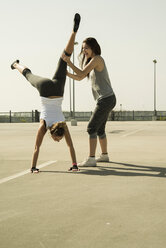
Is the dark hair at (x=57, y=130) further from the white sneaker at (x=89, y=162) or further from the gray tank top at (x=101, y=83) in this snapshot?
the gray tank top at (x=101, y=83)

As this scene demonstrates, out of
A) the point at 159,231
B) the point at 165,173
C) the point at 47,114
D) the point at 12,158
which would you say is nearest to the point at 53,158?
the point at 12,158

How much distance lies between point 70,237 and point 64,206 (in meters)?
1.03

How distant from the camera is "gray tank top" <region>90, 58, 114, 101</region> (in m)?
6.90

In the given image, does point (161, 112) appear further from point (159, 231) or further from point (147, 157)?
point (159, 231)

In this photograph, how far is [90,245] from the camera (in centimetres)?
289

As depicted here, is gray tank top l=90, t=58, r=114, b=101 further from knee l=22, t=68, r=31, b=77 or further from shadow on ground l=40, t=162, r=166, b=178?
shadow on ground l=40, t=162, r=166, b=178

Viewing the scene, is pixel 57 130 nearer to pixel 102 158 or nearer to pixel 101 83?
pixel 101 83

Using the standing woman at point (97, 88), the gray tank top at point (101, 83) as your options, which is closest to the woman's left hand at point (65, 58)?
the standing woman at point (97, 88)

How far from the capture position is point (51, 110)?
20.5 feet

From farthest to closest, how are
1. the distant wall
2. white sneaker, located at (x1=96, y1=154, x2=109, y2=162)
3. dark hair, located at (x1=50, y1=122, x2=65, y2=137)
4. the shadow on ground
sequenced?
1. the distant wall
2. white sneaker, located at (x1=96, y1=154, x2=109, y2=162)
3. the shadow on ground
4. dark hair, located at (x1=50, y1=122, x2=65, y2=137)

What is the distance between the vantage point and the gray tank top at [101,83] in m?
6.90

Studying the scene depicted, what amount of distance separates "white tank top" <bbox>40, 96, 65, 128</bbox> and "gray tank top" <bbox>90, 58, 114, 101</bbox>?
92 centimetres

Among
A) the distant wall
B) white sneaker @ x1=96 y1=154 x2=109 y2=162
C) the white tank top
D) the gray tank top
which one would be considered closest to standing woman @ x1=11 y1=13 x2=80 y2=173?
the white tank top

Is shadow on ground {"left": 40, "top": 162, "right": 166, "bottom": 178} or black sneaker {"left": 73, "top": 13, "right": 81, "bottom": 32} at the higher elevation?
black sneaker {"left": 73, "top": 13, "right": 81, "bottom": 32}
